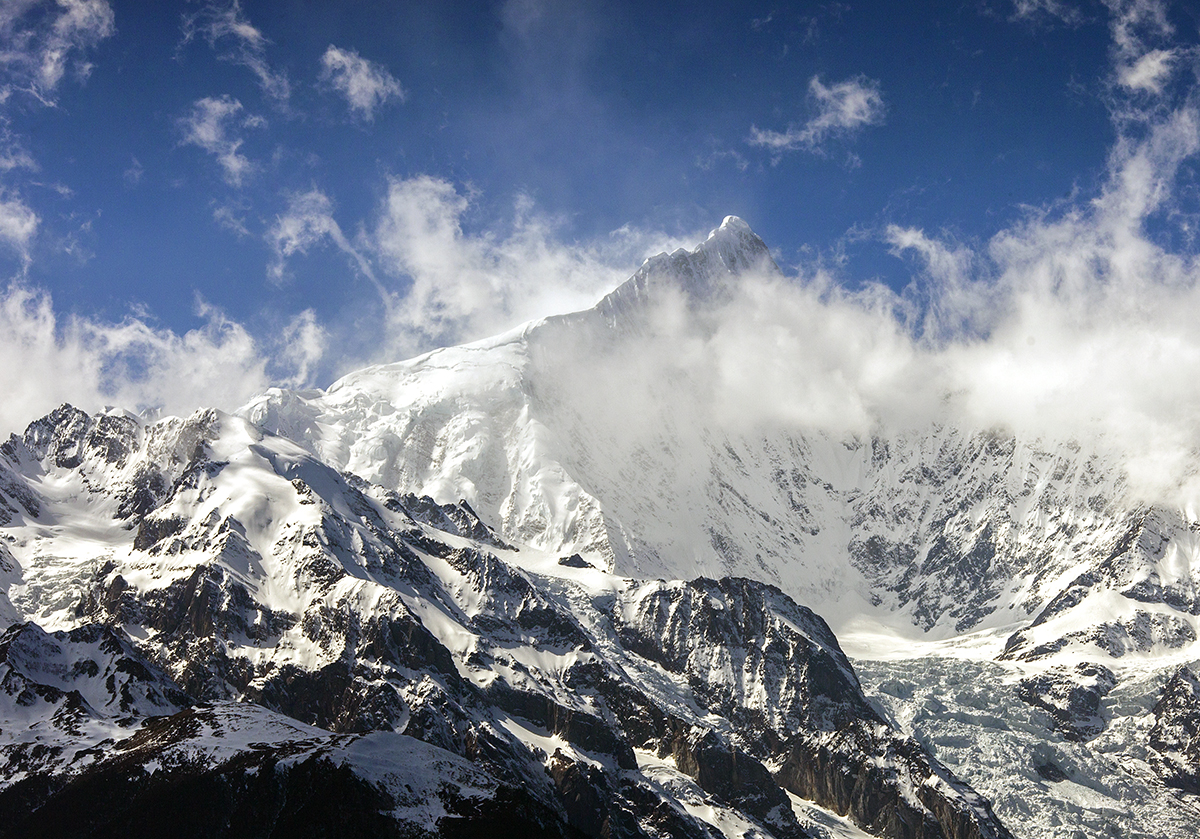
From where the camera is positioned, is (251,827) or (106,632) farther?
(106,632)

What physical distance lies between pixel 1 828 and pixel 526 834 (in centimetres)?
6279

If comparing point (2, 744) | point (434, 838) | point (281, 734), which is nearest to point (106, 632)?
point (2, 744)

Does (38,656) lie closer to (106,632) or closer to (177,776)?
(106,632)

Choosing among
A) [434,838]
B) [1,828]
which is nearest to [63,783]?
[1,828]

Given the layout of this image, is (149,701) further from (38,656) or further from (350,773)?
(350,773)

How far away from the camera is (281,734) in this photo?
166 metres

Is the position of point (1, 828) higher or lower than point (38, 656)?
lower

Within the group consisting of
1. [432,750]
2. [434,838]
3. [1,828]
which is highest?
[432,750]

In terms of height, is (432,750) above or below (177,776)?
above

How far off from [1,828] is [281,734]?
34.5 metres

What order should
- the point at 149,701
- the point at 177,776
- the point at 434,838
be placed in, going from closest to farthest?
1. the point at 434,838
2. the point at 177,776
3. the point at 149,701

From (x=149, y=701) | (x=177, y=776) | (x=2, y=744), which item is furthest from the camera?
(x=149, y=701)

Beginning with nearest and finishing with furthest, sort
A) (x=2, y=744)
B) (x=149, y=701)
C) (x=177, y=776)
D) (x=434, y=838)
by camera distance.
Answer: (x=434, y=838) → (x=177, y=776) → (x=2, y=744) → (x=149, y=701)

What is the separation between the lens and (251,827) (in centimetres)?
14788
